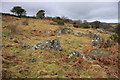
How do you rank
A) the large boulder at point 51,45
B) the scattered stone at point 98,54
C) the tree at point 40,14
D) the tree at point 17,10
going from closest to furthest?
the scattered stone at point 98,54 < the large boulder at point 51,45 < the tree at point 17,10 < the tree at point 40,14

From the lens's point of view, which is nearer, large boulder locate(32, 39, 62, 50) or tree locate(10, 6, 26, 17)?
large boulder locate(32, 39, 62, 50)

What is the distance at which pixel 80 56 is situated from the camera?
847cm

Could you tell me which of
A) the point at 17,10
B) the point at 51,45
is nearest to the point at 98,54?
the point at 51,45

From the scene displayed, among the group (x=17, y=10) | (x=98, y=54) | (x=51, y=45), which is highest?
(x=17, y=10)

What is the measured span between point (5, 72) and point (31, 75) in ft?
5.03

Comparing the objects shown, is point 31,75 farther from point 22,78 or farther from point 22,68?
point 22,68

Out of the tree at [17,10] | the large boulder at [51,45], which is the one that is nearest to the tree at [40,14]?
the tree at [17,10]

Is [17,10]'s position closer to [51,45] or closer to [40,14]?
[40,14]

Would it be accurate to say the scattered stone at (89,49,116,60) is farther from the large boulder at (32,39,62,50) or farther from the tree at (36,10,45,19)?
the tree at (36,10,45,19)

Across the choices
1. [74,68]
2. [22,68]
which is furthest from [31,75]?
[74,68]

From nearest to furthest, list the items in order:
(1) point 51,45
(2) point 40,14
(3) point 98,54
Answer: (3) point 98,54 → (1) point 51,45 → (2) point 40,14

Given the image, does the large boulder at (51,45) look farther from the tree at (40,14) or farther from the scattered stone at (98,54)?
the tree at (40,14)

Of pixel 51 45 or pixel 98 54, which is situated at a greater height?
pixel 51 45

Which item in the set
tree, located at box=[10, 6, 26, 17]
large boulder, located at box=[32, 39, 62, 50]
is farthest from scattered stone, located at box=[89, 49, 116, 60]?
tree, located at box=[10, 6, 26, 17]
